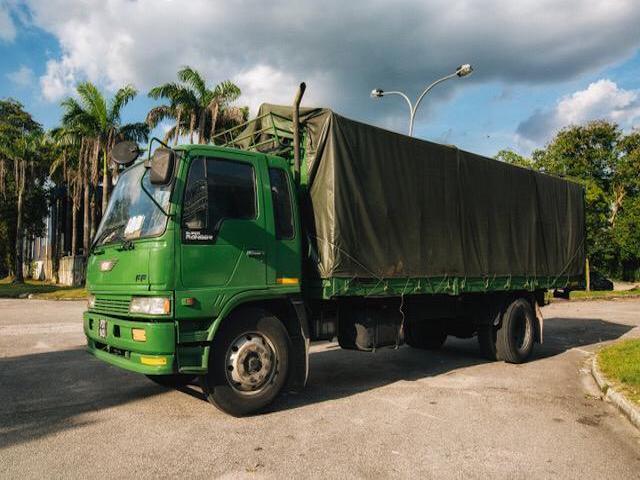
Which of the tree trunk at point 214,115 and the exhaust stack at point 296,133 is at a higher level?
the tree trunk at point 214,115

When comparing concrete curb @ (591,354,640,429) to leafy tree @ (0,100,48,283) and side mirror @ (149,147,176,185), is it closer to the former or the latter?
side mirror @ (149,147,176,185)

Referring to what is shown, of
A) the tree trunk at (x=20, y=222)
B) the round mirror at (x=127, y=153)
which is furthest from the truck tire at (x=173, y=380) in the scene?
the tree trunk at (x=20, y=222)

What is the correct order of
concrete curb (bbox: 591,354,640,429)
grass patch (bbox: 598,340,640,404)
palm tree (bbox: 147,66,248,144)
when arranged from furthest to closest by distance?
palm tree (bbox: 147,66,248,144)
grass patch (bbox: 598,340,640,404)
concrete curb (bbox: 591,354,640,429)

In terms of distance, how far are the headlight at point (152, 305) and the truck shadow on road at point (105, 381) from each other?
50.5 inches

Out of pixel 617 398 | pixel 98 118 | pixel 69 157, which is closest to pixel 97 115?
pixel 98 118

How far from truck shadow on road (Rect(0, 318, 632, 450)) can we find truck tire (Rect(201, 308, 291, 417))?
1.31 ft

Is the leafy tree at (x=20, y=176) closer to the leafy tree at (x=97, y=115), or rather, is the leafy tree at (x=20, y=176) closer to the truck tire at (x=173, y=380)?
the leafy tree at (x=97, y=115)

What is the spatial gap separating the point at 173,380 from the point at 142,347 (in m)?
1.77

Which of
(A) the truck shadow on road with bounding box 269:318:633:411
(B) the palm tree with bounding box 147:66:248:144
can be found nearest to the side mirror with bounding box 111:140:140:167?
(A) the truck shadow on road with bounding box 269:318:633:411

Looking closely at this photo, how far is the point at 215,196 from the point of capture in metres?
5.21


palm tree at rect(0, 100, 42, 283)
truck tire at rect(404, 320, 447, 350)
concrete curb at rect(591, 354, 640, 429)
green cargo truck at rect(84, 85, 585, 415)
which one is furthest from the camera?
palm tree at rect(0, 100, 42, 283)

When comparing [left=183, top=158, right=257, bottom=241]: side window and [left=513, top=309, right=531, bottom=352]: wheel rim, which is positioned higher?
Result: [left=183, top=158, right=257, bottom=241]: side window

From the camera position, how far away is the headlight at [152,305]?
15.7 ft

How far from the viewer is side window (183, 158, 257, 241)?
5.03 m
